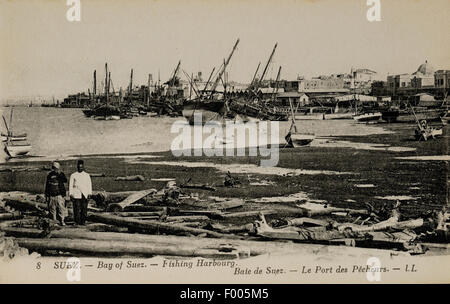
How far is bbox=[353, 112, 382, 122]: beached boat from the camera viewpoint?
25.4ft

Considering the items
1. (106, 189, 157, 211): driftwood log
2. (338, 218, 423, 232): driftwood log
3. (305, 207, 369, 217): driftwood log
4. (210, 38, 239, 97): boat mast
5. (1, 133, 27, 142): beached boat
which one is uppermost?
(210, 38, 239, 97): boat mast

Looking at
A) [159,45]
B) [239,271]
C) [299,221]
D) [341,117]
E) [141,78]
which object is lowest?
[239,271]

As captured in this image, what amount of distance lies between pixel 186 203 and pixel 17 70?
3.29 metres

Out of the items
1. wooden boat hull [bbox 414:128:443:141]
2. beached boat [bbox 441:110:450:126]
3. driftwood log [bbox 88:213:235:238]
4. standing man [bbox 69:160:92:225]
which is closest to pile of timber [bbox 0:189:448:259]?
driftwood log [bbox 88:213:235:238]

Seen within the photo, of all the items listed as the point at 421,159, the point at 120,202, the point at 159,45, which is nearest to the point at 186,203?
the point at 120,202

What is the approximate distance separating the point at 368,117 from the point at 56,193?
5078mm

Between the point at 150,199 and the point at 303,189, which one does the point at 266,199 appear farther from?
the point at 150,199

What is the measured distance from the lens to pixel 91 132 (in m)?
7.34

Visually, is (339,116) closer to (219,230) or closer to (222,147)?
(222,147)

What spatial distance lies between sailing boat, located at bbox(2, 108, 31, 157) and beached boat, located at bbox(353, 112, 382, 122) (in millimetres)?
5280

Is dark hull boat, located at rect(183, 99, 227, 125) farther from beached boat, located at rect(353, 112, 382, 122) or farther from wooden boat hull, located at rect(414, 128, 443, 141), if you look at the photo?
wooden boat hull, located at rect(414, 128, 443, 141)

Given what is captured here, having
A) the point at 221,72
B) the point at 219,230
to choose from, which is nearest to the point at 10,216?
the point at 219,230

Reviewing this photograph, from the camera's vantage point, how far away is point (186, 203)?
695 centimetres

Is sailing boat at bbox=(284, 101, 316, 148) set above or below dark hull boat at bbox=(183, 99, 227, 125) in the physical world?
below
